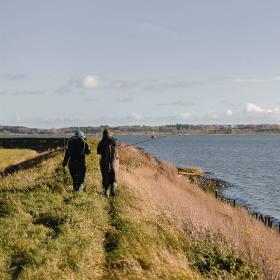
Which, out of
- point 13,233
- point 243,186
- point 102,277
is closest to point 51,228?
point 13,233

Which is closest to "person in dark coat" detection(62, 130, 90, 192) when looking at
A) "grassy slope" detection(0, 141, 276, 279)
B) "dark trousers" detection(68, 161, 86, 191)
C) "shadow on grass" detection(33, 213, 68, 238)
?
"dark trousers" detection(68, 161, 86, 191)

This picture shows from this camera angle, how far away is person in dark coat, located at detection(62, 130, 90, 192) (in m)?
17.6

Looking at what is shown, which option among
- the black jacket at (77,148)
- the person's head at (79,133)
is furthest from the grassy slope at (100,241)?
the person's head at (79,133)

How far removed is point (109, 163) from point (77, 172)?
122cm

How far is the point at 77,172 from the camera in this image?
17594 millimetres

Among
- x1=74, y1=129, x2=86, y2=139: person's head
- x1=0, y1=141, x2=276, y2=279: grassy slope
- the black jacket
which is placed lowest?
x1=0, y1=141, x2=276, y2=279: grassy slope

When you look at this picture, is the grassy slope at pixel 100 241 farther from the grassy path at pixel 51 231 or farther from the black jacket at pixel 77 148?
the black jacket at pixel 77 148

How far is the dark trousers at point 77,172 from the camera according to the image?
57.6ft

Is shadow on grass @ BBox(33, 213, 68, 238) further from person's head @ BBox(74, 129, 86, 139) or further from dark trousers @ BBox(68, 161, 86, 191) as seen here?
person's head @ BBox(74, 129, 86, 139)

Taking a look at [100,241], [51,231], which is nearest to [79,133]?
[51,231]

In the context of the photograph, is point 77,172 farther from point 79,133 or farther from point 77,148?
point 79,133

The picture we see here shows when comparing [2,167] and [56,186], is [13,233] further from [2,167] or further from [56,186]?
[2,167]

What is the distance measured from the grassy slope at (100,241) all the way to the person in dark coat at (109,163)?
410mm

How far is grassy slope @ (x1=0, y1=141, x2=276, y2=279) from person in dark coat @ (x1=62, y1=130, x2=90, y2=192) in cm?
50
